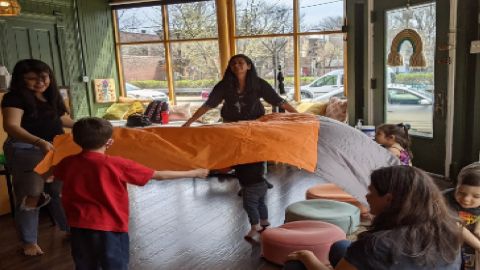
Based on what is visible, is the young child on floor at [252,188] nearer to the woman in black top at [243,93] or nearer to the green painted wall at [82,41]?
the woman in black top at [243,93]

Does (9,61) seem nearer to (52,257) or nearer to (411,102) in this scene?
(52,257)

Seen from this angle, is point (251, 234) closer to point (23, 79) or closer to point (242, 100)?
point (242, 100)

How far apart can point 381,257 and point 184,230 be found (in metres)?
2.12

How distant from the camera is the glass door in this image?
13.3ft

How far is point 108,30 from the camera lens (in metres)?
7.32

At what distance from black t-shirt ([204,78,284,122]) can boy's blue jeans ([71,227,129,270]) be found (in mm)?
1269

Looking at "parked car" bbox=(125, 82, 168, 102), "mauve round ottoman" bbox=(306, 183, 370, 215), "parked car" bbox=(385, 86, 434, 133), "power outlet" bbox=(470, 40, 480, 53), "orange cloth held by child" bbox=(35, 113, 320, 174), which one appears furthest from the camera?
"parked car" bbox=(125, 82, 168, 102)

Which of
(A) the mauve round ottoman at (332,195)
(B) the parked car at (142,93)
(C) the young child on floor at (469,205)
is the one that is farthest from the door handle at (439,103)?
(B) the parked car at (142,93)

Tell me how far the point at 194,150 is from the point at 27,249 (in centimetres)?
151

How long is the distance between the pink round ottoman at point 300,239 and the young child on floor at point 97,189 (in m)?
0.88

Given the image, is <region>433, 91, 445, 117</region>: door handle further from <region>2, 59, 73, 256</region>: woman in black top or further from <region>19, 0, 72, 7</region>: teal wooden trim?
<region>19, 0, 72, 7</region>: teal wooden trim

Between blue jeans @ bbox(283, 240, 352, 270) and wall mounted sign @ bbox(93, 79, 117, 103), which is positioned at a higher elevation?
wall mounted sign @ bbox(93, 79, 117, 103)

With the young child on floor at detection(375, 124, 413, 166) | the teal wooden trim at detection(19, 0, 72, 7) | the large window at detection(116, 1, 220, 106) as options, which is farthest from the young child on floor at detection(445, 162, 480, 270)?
the teal wooden trim at detection(19, 0, 72, 7)

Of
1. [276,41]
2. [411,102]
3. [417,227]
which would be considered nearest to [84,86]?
[276,41]
